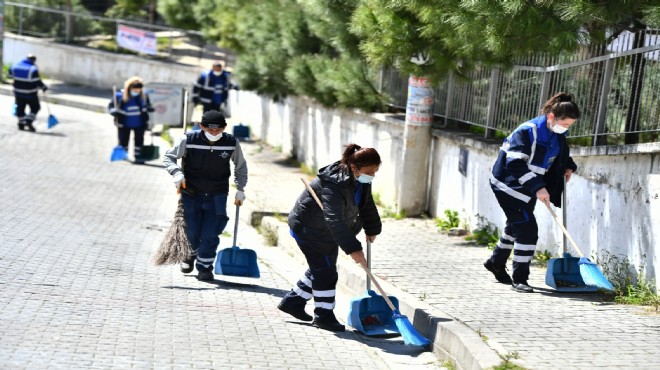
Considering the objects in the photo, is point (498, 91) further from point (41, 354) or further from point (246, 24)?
point (246, 24)

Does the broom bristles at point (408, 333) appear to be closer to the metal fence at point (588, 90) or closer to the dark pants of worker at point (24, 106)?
the metal fence at point (588, 90)

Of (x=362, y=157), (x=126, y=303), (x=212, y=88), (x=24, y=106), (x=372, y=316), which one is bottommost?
(x=126, y=303)

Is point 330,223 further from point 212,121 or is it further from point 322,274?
point 212,121

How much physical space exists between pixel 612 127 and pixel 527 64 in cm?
196

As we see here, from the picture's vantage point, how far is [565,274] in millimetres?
8945

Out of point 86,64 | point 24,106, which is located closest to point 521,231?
point 24,106

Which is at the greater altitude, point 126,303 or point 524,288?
point 524,288

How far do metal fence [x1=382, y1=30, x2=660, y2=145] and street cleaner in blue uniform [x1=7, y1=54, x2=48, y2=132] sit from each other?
1110 centimetres

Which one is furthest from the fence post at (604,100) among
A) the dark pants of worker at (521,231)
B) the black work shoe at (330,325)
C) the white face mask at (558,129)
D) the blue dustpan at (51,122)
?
the blue dustpan at (51,122)

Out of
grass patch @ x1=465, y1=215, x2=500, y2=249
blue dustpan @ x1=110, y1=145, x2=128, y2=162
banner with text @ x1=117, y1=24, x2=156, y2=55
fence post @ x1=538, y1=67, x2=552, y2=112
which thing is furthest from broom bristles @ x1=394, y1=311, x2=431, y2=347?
banner with text @ x1=117, y1=24, x2=156, y2=55

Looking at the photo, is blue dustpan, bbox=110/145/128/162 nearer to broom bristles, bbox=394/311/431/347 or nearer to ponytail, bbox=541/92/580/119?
ponytail, bbox=541/92/580/119

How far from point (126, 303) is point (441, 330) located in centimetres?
266

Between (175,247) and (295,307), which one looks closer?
(295,307)

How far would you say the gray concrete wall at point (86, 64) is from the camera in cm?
2980
